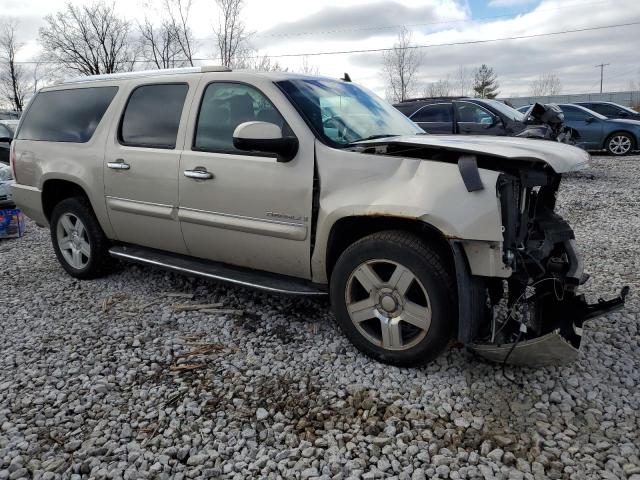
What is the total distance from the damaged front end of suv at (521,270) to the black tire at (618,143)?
475 inches

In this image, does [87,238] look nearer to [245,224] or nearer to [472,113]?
[245,224]

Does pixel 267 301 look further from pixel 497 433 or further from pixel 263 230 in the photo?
pixel 497 433

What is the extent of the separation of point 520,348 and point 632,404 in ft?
2.21

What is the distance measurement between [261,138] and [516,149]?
146 cm

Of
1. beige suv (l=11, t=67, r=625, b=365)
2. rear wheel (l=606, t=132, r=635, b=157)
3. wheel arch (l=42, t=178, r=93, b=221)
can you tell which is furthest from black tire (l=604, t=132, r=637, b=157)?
wheel arch (l=42, t=178, r=93, b=221)

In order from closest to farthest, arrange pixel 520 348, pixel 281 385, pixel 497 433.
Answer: pixel 497 433 < pixel 520 348 < pixel 281 385

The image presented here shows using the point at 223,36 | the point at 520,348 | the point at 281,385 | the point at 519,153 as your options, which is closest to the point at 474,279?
the point at 520,348

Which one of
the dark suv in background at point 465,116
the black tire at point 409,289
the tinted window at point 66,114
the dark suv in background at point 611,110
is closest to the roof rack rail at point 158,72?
the tinted window at point 66,114

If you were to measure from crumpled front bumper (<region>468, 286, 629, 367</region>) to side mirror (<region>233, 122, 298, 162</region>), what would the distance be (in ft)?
5.30

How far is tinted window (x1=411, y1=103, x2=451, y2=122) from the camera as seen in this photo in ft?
34.6

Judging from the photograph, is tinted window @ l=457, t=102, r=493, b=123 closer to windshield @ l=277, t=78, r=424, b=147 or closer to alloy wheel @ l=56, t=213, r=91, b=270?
windshield @ l=277, t=78, r=424, b=147

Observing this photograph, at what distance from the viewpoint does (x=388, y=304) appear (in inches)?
116

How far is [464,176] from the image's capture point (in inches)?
102

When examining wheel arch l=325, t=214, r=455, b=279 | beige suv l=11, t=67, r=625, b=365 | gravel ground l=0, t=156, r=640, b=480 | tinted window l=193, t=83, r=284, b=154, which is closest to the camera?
gravel ground l=0, t=156, r=640, b=480
